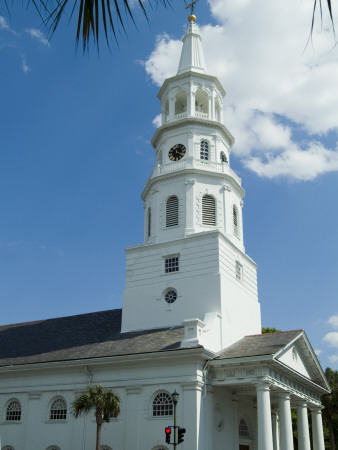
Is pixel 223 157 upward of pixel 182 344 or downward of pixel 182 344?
upward

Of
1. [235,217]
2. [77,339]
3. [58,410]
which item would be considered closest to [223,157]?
[235,217]

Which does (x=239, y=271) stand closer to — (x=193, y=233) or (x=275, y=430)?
(x=193, y=233)

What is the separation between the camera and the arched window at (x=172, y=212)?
32469 millimetres

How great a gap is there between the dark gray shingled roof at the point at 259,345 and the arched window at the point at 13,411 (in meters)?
12.6

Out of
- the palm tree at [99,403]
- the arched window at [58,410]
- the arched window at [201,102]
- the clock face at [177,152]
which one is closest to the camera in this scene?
the palm tree at [99,403]

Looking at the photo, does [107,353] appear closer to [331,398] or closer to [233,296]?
[233,296]

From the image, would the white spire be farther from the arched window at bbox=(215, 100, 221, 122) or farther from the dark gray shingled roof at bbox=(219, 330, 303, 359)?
the dark gray shingled roof at bbox=(219, 330, 303, 359)

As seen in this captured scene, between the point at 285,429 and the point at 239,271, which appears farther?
the point at 239,271

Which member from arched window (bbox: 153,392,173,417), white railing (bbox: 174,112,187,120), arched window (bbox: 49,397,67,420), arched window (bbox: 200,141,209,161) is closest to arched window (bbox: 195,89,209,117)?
white railing (bbox: 174,112,187,120)

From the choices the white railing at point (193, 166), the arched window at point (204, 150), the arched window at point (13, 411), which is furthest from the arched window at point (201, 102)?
the arched window at point (13, 411)

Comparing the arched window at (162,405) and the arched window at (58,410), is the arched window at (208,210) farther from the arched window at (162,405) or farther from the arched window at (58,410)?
the arched window at (58,410)

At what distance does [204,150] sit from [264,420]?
60.4 feet

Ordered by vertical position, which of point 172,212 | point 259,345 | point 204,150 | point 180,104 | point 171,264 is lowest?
point 259,345

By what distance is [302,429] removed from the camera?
28.8m
